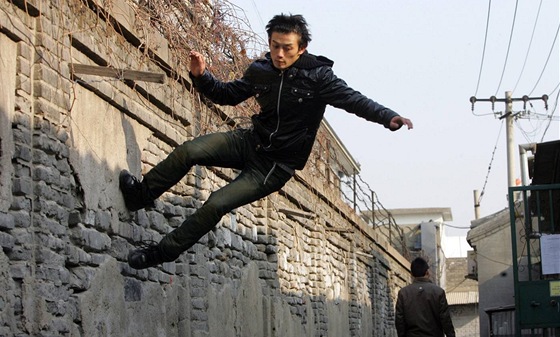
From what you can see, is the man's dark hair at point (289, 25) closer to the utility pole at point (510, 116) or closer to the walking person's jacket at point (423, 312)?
the walking person's jacket at point (423, 312)

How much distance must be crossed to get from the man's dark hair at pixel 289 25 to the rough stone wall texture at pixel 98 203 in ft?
4.23

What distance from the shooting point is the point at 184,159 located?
6617 mm

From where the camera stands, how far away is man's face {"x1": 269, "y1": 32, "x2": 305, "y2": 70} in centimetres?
630

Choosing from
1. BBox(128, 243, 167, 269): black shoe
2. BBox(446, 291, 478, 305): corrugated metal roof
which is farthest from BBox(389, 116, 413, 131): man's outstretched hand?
BBox(446, 291, 478, 305): corrugated metal roof

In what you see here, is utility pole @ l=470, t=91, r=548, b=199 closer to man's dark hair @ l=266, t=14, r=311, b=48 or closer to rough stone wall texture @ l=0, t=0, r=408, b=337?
rough stone wall texture @ l=0, t=0, r=408, b=337

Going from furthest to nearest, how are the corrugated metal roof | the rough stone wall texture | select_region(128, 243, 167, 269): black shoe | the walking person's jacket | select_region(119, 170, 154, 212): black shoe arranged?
1. the corrugated metal roof
2. the walking person's jacket
3. select_region(119, 170, 154, 212): black shoe
4. select_region(128, 243, 167, 269): black shoe
5. the rough stone wall texture

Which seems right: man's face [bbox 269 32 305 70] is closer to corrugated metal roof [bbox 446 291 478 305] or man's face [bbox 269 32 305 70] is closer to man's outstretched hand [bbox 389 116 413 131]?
man's outstretched hand [bbox 389 116 413 131]

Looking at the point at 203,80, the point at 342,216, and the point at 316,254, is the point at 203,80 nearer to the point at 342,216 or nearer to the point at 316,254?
the point at 316,254

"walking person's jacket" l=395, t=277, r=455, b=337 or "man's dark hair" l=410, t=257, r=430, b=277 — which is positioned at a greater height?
"man's dark hair" l=410, t=257, r=430, b=277

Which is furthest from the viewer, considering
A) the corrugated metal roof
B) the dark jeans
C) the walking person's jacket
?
the corrugated metal roof

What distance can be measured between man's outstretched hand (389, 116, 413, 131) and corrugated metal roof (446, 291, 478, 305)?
35.3 meters

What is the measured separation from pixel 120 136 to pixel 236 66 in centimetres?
289

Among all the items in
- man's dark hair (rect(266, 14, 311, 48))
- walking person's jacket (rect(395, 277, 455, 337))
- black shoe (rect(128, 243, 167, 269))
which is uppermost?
man's dark hair (rect(266, 14, 311, 48))

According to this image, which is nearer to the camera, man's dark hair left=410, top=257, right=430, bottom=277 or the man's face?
the man's face
